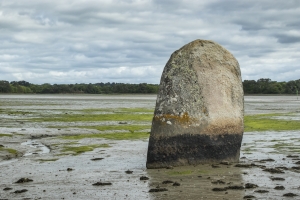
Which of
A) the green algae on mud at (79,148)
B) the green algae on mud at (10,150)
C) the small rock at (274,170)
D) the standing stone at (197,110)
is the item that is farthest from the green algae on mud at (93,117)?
the small rock at (274,170)

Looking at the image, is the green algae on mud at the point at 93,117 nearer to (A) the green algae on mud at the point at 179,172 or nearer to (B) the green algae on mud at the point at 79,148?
(B) the green algae on mud at the point at 79,148

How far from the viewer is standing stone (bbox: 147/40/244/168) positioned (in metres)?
16.4

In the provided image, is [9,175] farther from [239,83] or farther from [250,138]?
[250,138]

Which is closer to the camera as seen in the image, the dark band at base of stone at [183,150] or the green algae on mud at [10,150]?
the dark band at base of stone at [183,150]

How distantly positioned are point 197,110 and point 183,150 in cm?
143

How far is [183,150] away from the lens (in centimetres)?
1639

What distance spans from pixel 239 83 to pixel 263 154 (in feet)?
10.8

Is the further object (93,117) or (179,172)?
(93,117)

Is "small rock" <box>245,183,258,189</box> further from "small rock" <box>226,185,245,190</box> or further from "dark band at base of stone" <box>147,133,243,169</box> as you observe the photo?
"dark band at base of stone" <box>147,133,243,169</box>

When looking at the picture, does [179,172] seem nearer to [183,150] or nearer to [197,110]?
[183,150]

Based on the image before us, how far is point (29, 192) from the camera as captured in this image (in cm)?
1276

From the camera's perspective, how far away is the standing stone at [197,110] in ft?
53.7

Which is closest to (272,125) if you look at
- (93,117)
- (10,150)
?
(93,117)

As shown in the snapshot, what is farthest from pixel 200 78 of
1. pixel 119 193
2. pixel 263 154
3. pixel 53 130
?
pixel 53 130
